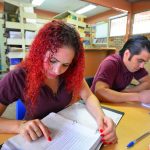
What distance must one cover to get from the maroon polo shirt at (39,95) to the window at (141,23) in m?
3.06

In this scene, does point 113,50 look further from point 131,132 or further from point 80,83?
point 131,132

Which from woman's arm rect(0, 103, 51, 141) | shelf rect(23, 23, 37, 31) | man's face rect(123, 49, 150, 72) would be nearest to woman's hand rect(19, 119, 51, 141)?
woman's arm rect(0, 103, 51, 141)

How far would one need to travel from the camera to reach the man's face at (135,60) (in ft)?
3.88

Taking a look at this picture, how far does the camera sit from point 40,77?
2.44 ft

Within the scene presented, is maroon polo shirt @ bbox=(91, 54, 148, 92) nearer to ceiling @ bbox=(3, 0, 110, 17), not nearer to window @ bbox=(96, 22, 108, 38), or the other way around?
window @ bbox=(96, 22, 108, 38)

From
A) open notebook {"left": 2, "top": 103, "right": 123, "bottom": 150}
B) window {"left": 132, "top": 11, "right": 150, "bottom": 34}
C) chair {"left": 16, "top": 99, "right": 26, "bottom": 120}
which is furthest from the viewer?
window {"left": 132, "top": 11, "right": 150, "bottom": 34}

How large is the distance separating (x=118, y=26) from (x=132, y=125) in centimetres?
368

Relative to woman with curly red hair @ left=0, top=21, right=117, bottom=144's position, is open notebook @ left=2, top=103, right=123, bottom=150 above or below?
below

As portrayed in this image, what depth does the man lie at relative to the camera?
1.05m

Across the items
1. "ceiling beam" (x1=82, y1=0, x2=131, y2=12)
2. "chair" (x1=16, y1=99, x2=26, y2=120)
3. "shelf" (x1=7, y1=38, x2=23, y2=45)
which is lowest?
"chair" (x1=16, y1=99, x2=26, y2=120)

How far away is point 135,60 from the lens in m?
1.22

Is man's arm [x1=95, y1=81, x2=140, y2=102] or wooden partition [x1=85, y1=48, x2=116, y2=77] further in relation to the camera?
wooden partition [x1=85, y1=48, x2=116, y2=77]

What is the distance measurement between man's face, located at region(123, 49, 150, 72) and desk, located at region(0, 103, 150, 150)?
366mm

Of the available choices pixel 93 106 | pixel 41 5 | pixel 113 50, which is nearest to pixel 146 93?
pixel 93 106
